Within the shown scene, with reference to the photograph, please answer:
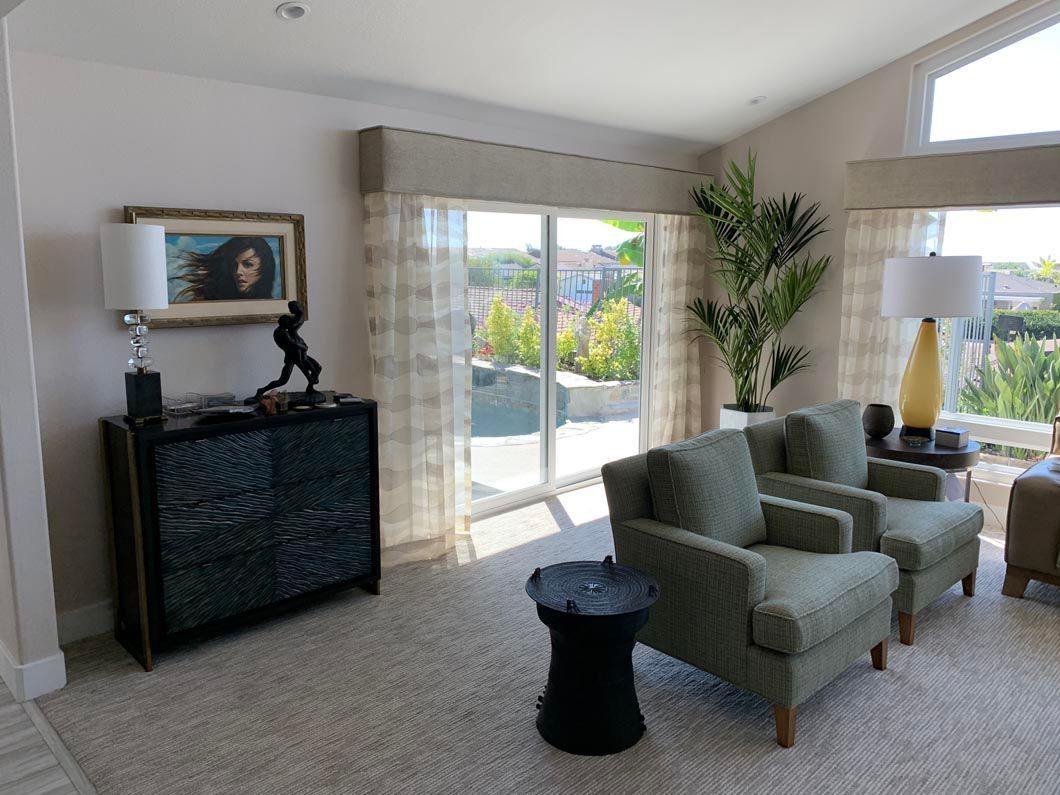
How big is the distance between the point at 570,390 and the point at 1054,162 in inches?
119

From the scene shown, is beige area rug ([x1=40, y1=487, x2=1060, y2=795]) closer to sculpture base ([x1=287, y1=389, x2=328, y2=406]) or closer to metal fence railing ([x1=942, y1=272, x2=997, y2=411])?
sculpture base ([x1=287, y1=389, x2=328, y2=406])

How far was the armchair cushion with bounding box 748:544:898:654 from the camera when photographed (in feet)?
8.41

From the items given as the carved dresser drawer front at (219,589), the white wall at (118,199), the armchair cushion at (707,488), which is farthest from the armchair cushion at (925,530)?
the white wall at (118,199)

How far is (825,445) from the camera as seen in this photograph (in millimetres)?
3652

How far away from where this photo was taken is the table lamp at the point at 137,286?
3014 mm

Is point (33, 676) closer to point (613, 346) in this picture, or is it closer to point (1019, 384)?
point (613, 346)

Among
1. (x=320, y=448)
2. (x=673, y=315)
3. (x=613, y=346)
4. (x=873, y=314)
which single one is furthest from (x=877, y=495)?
(x=673, y=315)

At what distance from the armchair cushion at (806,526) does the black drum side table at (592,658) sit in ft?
2.53

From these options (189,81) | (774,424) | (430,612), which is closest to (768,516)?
(774,424)

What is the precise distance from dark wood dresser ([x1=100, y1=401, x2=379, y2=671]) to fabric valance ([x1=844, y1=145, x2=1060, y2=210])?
3.36 m

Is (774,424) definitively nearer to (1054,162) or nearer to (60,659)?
(1054,162)

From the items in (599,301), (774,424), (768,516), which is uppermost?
(599,301)

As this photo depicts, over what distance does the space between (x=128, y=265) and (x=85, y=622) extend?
151 cm

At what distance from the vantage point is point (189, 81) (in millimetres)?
3422
